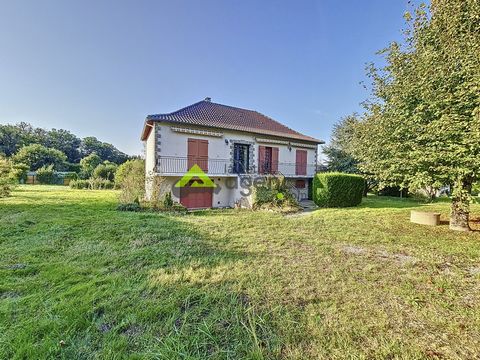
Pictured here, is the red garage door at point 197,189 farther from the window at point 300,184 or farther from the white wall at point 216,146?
the window at point 300,184

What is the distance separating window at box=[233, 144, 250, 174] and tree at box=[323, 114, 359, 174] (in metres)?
10.4

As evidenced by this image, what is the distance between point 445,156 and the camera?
5559 millimetres

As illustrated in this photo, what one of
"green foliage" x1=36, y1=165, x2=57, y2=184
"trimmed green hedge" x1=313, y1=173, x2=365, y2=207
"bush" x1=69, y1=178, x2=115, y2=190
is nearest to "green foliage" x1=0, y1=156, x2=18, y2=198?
"bush" x1=69, y1=178, x2=115, y2=190

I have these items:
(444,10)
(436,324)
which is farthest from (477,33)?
(436,324)

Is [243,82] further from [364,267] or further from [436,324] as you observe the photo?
[436,324]

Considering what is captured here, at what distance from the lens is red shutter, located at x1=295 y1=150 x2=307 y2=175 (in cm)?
1667

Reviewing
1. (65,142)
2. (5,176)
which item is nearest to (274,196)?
(5,176)

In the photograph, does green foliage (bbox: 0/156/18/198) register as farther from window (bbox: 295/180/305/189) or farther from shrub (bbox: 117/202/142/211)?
window (bbox: 295/180/305/189)

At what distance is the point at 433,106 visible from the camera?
5707 mm

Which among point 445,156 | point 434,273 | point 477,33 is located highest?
point 477,33

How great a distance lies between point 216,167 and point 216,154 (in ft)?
2.62

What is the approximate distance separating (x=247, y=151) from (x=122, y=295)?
1240 centimetres

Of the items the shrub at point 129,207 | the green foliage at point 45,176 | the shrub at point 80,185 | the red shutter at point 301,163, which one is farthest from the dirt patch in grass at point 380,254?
the green foliage at point 45,176

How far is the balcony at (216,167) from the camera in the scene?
37.9 ft
